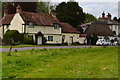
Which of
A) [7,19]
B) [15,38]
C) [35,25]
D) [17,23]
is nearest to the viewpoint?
[15,38]

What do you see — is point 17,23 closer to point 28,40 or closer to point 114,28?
point 28,40

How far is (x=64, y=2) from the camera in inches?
3162

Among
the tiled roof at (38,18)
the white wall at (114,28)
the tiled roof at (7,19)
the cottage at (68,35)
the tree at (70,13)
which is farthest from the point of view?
the white wall at (114,28)

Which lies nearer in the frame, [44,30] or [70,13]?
[44,30]

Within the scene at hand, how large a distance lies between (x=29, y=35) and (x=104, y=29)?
29.5 meters

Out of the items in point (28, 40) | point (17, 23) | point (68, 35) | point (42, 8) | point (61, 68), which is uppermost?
point (42, 8)

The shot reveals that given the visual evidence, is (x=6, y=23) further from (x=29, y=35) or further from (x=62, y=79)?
(x=62, y=79)

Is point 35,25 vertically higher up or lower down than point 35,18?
lower down

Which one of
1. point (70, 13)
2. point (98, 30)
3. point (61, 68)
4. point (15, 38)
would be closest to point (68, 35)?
point (70, 13)

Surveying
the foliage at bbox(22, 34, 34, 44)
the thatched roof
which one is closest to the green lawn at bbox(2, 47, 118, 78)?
the foliage at bbox(22, 34, 34, 44)

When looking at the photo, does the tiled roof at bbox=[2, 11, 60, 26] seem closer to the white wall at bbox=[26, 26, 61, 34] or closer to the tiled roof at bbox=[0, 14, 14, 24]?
the tiled roof at bbox=[0, 14, 14, 24]

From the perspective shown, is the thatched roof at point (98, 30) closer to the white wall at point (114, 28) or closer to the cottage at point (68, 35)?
the cottage at point (68, 35)

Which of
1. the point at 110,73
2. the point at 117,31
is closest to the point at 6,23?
the point at 117,31

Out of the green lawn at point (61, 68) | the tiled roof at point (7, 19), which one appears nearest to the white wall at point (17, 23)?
the tiled roof at point (7, 19)
